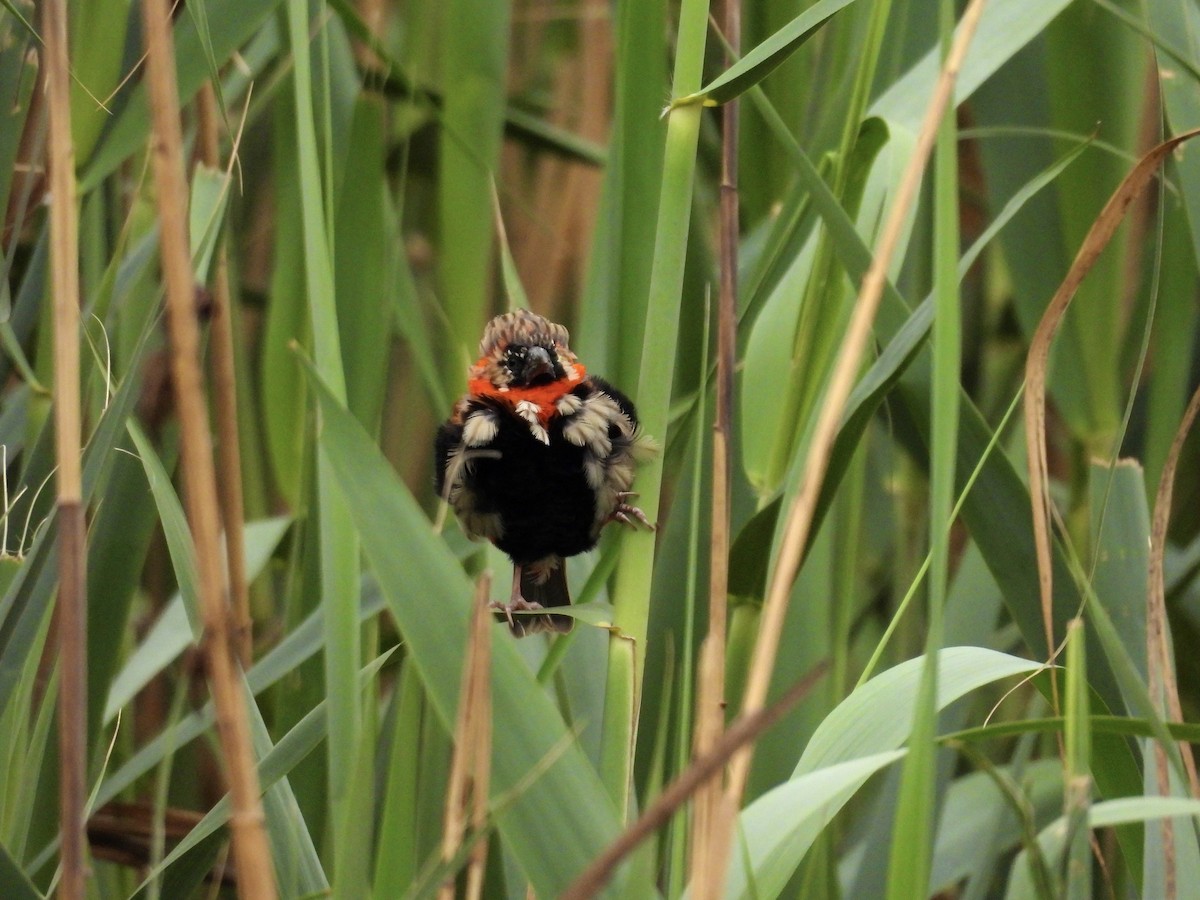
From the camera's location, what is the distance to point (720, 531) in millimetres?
906

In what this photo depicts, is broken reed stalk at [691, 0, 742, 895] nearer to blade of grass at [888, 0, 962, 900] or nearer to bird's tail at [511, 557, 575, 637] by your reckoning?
blade of grass at [888, 0, 962, 900]

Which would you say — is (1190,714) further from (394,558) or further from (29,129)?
(29,129)

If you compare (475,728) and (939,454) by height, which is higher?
(939,454)

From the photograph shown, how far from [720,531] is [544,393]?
46 cm

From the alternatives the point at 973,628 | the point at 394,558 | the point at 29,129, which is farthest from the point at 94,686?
the point at 973,628

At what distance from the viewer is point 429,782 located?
125cm

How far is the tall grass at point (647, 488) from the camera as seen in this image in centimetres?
73

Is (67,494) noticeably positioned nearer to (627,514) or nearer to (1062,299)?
(627,514)

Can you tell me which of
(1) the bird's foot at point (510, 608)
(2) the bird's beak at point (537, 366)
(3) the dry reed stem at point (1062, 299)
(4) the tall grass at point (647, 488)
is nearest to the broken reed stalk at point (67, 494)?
(4) the tall grass at point (647, 488)

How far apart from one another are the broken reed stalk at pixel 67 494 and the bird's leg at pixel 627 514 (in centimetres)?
41

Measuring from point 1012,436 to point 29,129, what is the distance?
56.9 inches

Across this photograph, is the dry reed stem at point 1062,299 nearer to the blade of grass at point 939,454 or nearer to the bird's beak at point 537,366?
the blade of grass at point 939,454

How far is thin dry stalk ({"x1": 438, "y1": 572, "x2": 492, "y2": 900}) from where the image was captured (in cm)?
69

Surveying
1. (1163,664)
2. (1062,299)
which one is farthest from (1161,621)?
(1062,299)
